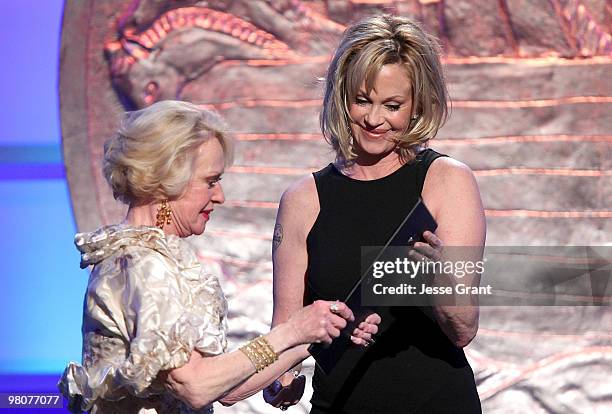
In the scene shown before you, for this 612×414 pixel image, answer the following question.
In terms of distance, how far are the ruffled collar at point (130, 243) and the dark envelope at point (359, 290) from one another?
0.30 meters

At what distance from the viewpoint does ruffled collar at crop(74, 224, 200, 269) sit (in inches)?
60.2

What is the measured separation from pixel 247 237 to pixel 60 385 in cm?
138

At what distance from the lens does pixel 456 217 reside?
1711 millimetres

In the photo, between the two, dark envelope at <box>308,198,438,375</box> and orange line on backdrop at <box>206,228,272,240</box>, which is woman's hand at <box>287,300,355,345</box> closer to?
dark envelope at <box>308,198,438,375</box>

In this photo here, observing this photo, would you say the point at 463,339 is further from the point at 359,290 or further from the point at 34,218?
the point at 34,218

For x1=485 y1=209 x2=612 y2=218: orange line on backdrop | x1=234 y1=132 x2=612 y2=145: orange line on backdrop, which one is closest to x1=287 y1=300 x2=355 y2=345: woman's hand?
x1=234 y1=132 x2=612 y2=145: orange line on backdrop

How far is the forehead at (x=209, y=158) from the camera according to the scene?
1.60 metres

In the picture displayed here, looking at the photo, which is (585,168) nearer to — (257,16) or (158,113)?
(257,16)

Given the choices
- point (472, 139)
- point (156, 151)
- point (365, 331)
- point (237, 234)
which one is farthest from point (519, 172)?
point (156, 151)

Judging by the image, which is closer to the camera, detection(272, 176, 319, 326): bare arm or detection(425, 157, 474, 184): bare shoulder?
detection(425, 157, 474, 184): bare shoulder

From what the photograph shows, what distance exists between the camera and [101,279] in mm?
1502

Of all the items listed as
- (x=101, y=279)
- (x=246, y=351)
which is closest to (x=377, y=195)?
(x=246, y=351)

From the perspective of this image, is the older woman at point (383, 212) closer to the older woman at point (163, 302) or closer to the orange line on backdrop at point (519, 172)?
the older woman at point (163, 302)

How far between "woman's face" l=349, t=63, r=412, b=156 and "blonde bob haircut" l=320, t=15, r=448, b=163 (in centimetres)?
1
